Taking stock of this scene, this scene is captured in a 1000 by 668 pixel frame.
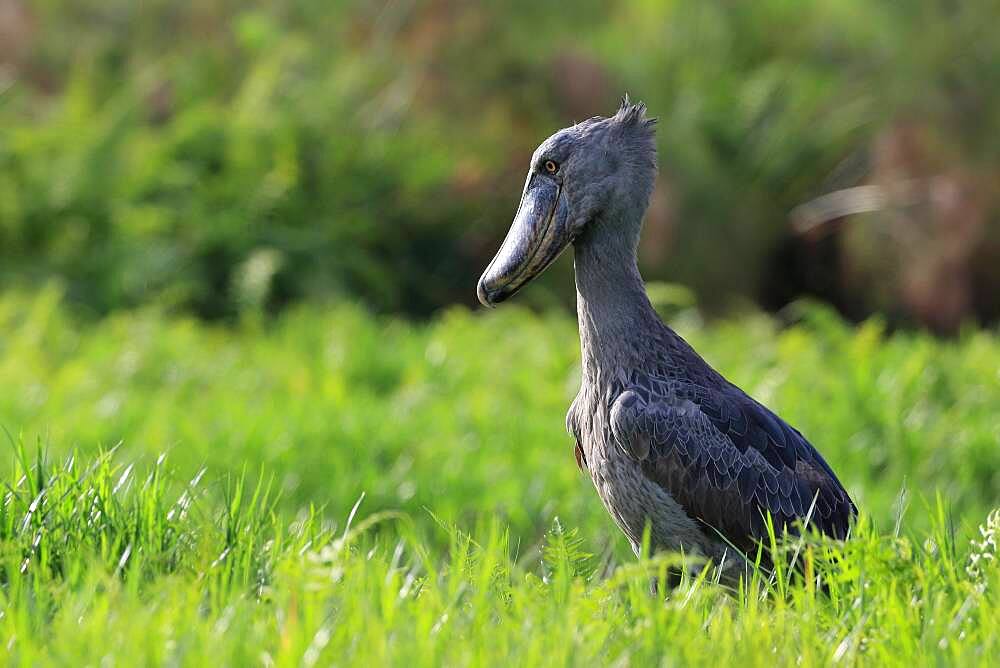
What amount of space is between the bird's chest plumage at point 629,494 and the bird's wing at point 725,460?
0.03 m

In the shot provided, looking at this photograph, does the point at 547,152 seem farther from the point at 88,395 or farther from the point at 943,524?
the point at 88,395

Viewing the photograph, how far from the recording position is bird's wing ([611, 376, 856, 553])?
11.1ft

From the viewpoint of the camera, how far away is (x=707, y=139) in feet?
37.6

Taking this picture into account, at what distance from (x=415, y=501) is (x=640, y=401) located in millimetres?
2406

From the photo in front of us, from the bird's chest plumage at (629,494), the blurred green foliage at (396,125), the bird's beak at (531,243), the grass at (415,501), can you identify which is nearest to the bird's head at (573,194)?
the bird's beak at (531,243)

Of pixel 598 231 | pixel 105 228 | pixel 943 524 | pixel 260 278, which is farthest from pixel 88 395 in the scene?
pixel 943 524

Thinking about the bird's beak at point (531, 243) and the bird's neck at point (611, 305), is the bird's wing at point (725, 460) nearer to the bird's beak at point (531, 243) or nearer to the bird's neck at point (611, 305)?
the bird's neck at point (611, 305)

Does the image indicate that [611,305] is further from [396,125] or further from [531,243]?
[396,125]

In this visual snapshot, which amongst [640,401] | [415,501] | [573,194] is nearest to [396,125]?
[415,501]

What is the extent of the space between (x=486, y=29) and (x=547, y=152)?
8.38m

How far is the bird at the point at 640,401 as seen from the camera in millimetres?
3400

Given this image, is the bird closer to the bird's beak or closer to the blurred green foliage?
the bird's beak

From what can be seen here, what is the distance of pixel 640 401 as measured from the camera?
340cm

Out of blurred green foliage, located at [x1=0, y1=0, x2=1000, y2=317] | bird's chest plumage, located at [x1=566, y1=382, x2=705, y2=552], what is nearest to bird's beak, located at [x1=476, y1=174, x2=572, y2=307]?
bird's chest plumage, located at [x1=566, y1=382, x2=705, y2=552]
